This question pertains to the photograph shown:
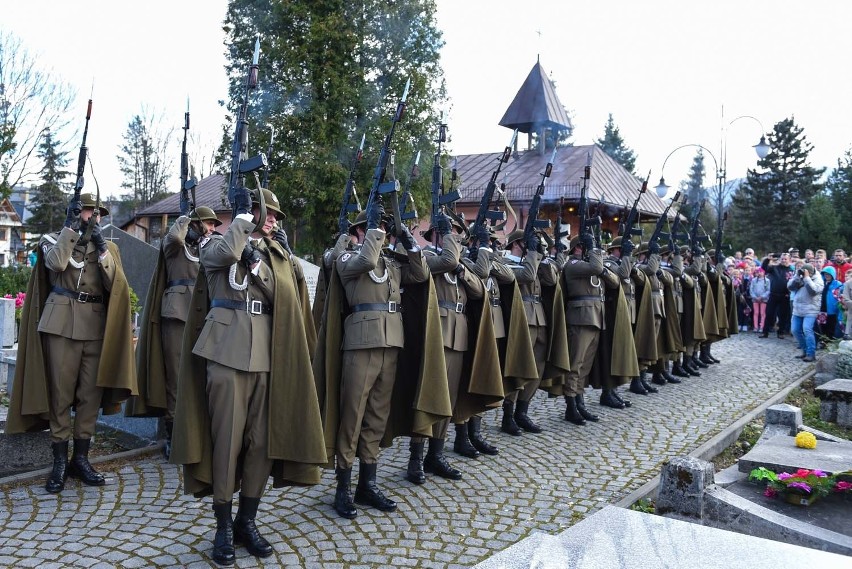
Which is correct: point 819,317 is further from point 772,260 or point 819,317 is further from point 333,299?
point 333,299

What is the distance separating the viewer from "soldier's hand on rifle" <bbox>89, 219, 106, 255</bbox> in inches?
194

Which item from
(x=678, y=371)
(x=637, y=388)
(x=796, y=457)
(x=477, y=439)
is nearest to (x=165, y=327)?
(x=477, y=439)

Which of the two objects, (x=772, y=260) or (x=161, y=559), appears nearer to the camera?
(x=161, y=559)

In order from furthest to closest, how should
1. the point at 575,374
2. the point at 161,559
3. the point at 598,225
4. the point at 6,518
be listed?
the point at 598,225, the point at 575,374, the point at 6,518, the point at 161,559

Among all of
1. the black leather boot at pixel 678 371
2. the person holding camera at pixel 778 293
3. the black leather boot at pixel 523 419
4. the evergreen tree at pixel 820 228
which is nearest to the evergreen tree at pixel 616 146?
the evergreen tree at pixel 820 228

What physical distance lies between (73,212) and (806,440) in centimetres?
573

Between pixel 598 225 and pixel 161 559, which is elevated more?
pixel 598 225

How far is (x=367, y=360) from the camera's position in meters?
4.64

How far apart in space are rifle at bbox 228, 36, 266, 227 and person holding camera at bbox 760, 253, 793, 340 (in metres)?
13.2

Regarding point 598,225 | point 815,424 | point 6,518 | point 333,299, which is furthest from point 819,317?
point 6,518

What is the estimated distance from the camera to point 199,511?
442 centimetres

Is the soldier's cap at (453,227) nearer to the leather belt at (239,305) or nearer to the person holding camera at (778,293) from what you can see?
the leather belt at (239,305)

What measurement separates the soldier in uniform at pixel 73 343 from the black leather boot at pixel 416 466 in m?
2.06

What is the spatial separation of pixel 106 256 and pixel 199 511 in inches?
75.8
